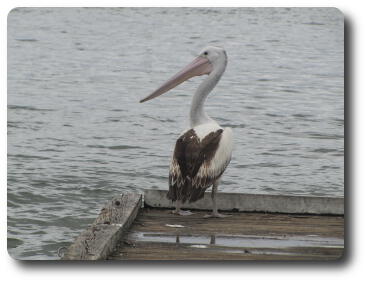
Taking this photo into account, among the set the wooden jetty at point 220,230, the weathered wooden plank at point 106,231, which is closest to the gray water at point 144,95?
the wooden jetty at point 220,230

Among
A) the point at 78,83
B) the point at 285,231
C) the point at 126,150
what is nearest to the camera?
the point at 285,231

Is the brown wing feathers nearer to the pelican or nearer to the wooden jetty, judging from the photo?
the pelican

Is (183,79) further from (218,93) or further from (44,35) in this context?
(44,35)

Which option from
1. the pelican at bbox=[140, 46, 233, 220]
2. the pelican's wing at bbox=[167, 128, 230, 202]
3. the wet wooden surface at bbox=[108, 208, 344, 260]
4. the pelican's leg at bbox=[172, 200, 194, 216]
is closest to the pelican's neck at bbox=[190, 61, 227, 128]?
the pelican at bbox=[140, 46, 233, 220]

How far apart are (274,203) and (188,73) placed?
3.06ft

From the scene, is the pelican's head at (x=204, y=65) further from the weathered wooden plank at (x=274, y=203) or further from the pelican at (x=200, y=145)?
the weathered wooden plank at (x=274, y=203)

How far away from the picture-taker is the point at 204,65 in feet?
24.8

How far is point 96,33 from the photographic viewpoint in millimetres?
7492

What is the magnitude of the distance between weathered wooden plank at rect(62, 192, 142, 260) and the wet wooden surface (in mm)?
61

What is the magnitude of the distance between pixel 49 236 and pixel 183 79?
53.4 inches

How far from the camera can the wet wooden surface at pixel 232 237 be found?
21.9ft

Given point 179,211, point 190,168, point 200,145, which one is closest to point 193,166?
point 190,168
